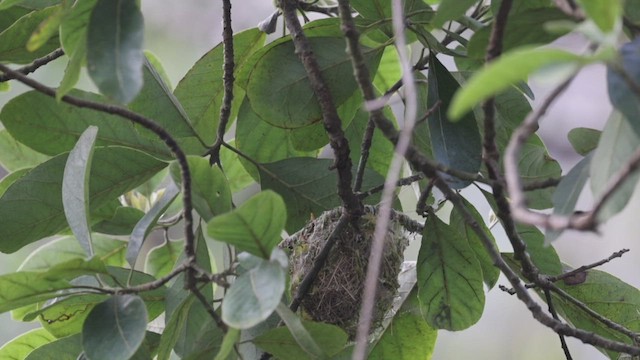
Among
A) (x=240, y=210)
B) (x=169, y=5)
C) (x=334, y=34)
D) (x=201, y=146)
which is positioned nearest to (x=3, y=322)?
(x=169, y=5)

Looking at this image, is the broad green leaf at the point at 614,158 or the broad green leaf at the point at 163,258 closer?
the broad green leaf at the point at 614,158

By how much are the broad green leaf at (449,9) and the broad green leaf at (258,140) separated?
1.17 ft

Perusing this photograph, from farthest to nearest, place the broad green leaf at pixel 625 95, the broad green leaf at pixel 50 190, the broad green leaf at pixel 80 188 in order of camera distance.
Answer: the broad green leaf at pixel 50 190, the broad green leaf at pixel 80 188, the broad green leaf at pixel 625 95

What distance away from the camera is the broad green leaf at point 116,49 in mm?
572

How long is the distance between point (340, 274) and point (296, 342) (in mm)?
254

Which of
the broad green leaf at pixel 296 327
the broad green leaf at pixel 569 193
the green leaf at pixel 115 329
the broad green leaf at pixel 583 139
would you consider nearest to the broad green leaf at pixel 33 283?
the green leaf at pixel 115 329

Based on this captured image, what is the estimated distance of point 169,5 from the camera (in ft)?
10.2

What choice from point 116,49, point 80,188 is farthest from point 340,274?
point 116,49

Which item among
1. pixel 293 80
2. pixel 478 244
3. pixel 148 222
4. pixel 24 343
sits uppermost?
pixel 293 80

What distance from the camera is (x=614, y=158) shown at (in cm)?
56

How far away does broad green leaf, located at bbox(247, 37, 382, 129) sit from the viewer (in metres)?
0.87

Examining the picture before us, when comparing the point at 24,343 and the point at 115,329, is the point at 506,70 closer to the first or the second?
the point at 115,329

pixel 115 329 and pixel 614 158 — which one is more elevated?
pixel 614 158

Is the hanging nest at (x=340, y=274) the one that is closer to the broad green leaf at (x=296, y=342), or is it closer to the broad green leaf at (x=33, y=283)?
the broad green leaf at (x=296, y=342)
